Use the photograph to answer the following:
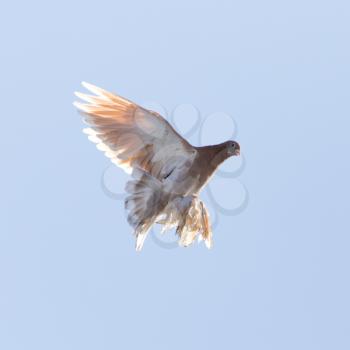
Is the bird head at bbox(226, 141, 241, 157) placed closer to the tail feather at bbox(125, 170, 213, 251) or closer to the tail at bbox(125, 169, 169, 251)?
the tail feather at bbox(125, 170, 213, 251)

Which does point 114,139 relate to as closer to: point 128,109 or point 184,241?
point 128,109

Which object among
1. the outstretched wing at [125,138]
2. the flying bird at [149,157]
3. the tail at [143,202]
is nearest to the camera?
the tail at [143,202]

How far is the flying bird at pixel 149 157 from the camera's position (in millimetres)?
17594

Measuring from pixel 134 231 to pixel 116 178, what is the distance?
893 mm

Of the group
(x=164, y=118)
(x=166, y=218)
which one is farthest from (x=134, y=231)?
(x=164, y=118)

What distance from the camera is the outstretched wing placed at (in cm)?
1770

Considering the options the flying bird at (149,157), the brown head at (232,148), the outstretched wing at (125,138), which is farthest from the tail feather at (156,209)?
the brown head at (232,148)

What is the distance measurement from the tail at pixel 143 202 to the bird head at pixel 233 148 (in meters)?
1.24

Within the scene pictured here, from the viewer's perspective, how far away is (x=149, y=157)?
17.9 metres

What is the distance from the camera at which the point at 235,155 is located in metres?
18.2

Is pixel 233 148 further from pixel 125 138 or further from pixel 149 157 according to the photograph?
pixel 125 138

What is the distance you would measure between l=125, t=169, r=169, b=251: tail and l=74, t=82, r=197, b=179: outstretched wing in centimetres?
28

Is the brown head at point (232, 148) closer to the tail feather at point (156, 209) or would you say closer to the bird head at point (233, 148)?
the bird head at point (233, 148)

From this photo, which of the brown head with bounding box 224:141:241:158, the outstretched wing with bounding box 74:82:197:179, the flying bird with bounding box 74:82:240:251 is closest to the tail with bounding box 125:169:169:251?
the flying bird with bounding box 74:82:240:251
